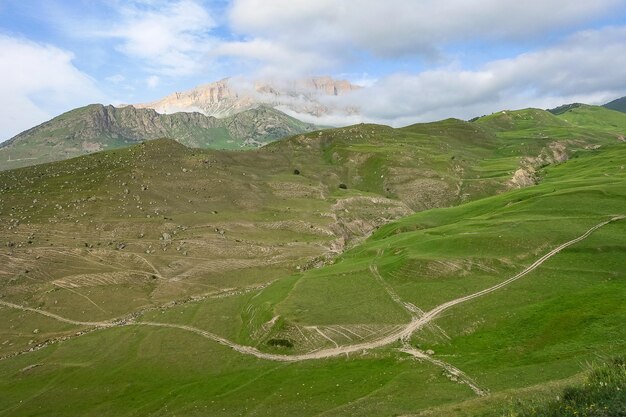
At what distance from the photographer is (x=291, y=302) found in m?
75.9

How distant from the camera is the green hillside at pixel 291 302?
50.9 meters

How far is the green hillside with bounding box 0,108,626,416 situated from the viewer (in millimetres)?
50938

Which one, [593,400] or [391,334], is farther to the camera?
[391,334]

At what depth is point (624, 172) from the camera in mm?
129125

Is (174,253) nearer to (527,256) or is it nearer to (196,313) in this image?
(196,313)

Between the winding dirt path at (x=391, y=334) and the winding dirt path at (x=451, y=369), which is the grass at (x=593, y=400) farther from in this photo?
the winding dirt path at (x=391, y=334)

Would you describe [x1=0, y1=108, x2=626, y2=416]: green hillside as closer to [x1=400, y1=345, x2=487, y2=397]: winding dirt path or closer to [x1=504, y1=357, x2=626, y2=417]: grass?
[x1=400, y1=345, x2=487, y2=397]: winding dirt path

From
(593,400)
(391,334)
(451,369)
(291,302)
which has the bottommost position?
(451,369)

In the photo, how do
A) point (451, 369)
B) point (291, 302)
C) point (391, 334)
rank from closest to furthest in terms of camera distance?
1. point (451, 369)
2. point (391, 334)
3. point (291, 302)

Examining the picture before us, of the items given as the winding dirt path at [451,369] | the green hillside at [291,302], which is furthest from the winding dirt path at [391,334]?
the winding dirt path at [451,369]

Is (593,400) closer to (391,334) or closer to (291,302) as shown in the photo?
(391,334)

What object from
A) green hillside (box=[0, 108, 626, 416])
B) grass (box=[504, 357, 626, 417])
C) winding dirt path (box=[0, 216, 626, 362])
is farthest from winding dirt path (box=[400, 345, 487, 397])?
grass (box=[504, 357, 626, 417])

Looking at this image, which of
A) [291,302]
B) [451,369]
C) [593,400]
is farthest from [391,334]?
[593,400]

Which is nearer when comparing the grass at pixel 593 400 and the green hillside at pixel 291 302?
the grass at pixel 593 400
